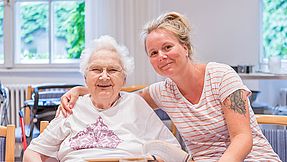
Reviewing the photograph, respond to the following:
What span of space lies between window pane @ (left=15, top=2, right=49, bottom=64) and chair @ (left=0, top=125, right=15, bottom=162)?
3.00 meters

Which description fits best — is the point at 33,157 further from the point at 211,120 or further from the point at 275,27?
the point at 275,27

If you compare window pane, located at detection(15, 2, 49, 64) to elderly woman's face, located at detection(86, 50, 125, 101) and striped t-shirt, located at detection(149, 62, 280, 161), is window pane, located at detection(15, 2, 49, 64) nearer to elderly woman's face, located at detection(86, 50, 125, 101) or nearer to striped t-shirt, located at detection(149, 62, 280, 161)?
elderly woman's face, located at detection(86, 50, 125, 101)

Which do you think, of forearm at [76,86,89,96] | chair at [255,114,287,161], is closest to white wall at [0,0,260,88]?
forearm at [76,86,89,96]

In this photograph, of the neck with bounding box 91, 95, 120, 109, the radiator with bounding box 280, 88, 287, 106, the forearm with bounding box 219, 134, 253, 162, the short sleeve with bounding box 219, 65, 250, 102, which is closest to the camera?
the forearm with bounding box 219, 134, 253, 162

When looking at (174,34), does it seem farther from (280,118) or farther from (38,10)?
(38,10)

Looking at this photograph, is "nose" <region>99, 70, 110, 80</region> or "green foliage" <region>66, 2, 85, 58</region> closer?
"nose" <region>99, 70, 110, 80</region>

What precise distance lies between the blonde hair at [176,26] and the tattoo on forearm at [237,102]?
0.82 ft

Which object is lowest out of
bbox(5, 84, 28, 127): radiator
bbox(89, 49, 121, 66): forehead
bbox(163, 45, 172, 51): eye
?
bbox(5, 84, 28, 127): radiator

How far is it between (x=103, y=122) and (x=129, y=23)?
2356 millimetres

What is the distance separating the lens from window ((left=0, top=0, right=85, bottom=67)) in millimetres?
4559

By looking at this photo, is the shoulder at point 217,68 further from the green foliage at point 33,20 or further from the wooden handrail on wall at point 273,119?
the green foliage at point 33,20

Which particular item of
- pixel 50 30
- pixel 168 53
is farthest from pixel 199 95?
pixel 50 30

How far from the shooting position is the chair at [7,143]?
5.24ft

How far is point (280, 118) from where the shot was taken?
174cm
